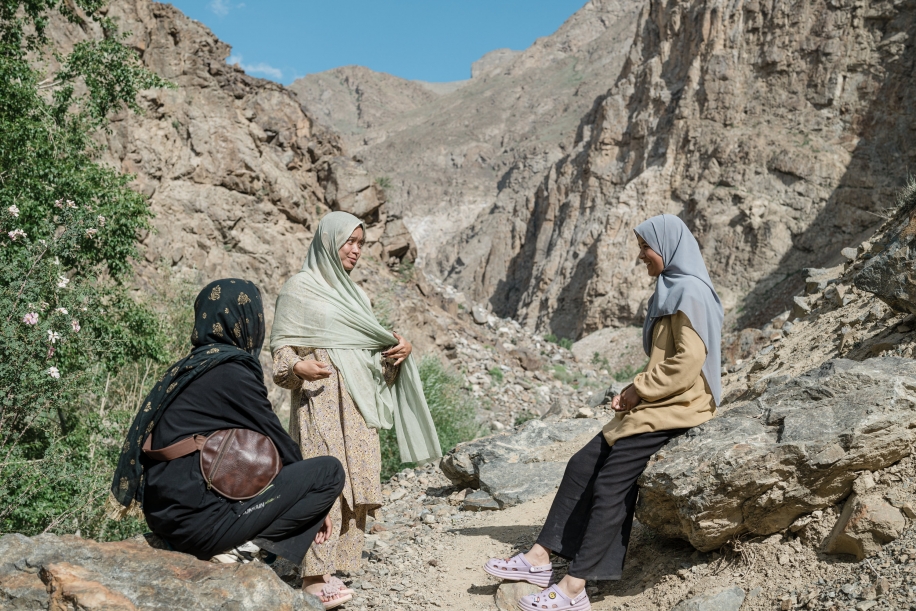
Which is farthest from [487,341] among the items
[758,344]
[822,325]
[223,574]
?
[223,574]

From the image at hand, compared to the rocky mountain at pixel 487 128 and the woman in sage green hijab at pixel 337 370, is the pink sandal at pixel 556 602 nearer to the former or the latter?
the woman in sage green hijab at pixel 337 370

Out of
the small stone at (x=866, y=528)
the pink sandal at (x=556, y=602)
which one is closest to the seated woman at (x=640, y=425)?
the pink sandal at (x=556, y=602)

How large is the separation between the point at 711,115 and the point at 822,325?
17192 mm

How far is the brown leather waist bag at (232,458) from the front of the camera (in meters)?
2.43

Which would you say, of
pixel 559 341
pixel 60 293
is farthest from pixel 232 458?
pixel 559 341

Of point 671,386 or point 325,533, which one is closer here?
point 671,386

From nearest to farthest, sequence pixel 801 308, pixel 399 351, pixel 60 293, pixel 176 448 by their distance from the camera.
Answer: pixel 176 448
pixel 399 351
pixel 60 293
pixel 801 308

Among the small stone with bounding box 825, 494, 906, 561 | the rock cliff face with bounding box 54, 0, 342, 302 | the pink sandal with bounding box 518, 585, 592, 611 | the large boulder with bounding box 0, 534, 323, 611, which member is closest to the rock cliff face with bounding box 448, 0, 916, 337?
the rock cliff face with bounding box 54, 0, 342, 302

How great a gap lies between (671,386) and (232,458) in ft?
5.61

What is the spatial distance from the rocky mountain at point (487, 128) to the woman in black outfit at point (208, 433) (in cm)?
3123

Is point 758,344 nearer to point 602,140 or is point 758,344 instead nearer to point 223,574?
point 223,574

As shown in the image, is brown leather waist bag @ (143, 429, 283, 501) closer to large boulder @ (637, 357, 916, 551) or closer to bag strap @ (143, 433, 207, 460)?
bag strap @ (143, 433, 207, 460)

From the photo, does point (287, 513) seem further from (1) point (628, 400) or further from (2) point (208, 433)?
(1) point (628, 400)

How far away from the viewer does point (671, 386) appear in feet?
9.16
